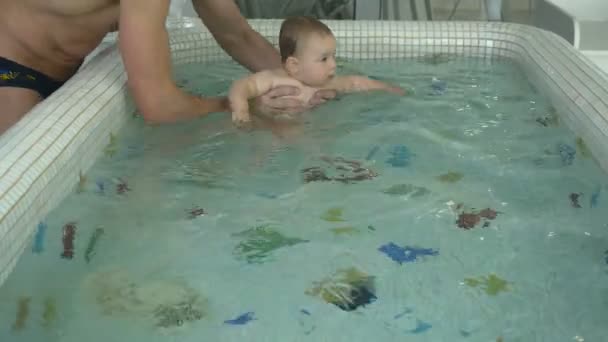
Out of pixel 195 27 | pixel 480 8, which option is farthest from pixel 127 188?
pixel 480 8

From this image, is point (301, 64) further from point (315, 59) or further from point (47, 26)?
point (47, 26)

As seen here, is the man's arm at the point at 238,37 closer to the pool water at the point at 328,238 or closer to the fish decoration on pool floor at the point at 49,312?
the pool water at the point at 328,238

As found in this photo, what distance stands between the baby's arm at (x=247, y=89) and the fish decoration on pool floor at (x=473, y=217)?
2.71ft

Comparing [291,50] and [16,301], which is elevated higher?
[291,50]

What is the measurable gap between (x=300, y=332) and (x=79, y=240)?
22.4 inches

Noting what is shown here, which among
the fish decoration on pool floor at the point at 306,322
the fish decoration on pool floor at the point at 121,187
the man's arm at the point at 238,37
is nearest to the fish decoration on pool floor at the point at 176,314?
the fish decoration on pool floor at the point at 306,322

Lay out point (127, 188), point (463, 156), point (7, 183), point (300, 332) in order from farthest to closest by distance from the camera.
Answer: point (463, 156), point (127, 188), point (7, 183), point (300, 332)

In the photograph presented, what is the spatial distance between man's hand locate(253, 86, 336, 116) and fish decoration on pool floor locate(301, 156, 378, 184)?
0.49m

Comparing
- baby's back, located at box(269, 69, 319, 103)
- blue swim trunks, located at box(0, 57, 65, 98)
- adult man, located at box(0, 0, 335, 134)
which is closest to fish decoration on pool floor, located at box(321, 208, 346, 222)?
adult man, located at box(0, 0, 335, 134)

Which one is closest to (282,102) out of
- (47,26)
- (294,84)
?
(294,84)

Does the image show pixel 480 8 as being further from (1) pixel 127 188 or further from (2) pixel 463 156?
(1) pixel 127 188

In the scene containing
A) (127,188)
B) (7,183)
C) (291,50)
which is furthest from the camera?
(291,50)

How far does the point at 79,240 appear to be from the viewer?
5.20 feet

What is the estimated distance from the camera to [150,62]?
6.82 ft
